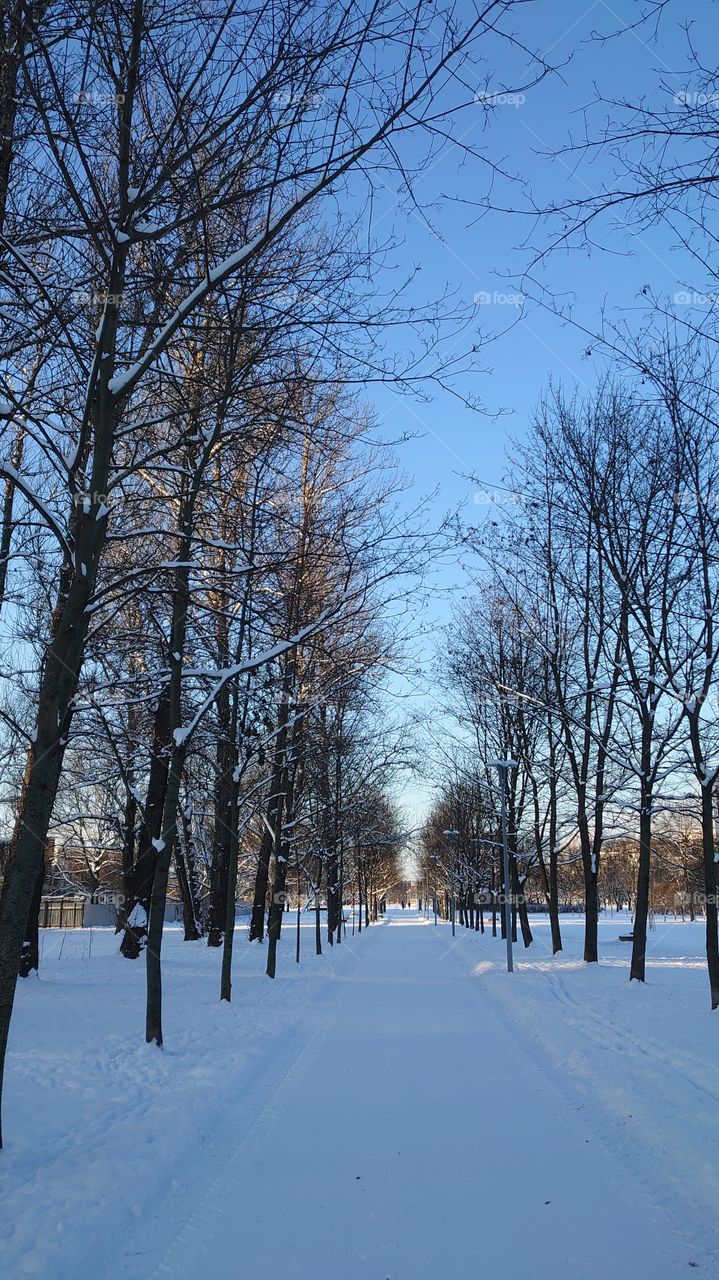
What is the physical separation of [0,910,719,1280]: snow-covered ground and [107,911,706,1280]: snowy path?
0.06 ft

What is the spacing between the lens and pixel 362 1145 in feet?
20.7

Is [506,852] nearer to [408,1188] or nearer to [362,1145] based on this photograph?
[362,1145]

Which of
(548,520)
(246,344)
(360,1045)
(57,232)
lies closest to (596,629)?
(548,520)

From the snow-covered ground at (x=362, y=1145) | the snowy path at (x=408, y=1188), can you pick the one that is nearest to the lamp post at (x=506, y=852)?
the snow-covered ground at (x=362, y=1145)

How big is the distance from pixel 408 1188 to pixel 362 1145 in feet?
3.31

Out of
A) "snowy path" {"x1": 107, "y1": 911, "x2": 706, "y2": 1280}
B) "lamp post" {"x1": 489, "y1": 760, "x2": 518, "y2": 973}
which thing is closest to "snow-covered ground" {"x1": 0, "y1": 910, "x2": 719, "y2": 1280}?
"snowy path" {"x1": 107, "y1": 911, "x2": 706, "y2": 1280}

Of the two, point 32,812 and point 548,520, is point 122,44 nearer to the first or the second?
point 32,812

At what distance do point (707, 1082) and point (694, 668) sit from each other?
32.1 feet

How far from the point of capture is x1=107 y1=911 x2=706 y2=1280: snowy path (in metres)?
4.32

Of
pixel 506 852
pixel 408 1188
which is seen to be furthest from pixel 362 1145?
pixel 506 852

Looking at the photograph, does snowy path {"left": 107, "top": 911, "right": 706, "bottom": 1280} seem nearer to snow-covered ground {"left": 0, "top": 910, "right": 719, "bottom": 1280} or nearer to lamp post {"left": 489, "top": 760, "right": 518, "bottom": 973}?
snow-covered ground {"left": 0, "top": 910, "right": 719, "bottom": 1280}

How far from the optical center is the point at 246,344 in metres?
6.88

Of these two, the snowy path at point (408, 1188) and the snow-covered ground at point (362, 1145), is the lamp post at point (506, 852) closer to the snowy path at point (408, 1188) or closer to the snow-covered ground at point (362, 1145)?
the snow-covered ground at point (362, 1145)

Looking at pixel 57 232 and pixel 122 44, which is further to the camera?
pixel 57 232
